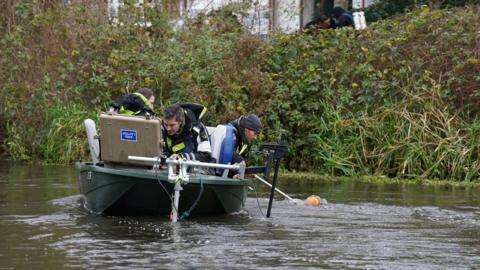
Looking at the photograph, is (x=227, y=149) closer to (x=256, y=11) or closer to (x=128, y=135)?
(x=128, y=135)

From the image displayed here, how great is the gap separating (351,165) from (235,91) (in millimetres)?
3040

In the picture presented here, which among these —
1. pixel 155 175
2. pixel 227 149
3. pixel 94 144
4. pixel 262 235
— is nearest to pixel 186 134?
pixel 227 149

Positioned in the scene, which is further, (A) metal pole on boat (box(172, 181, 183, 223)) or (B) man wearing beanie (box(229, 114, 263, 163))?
(B) man wearing beanie (box(229, 114, 263, 163))

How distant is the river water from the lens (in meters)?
11.4

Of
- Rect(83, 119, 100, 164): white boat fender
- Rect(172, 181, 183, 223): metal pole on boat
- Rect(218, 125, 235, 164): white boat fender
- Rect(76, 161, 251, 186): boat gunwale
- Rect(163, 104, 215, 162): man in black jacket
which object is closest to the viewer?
Rect(172, 181, 183, 223): metal pole on boat

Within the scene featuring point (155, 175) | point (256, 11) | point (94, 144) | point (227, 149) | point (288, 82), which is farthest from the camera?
point (256, 11)

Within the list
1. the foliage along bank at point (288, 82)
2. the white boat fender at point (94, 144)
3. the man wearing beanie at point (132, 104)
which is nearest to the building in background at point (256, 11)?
the foliage along bank at point (288, 82)

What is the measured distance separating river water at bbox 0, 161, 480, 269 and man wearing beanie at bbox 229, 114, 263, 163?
33.2 inches

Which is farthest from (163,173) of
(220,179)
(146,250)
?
(146,250)

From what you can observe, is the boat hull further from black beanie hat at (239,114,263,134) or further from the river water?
black beanie hat at (239,114,263,134)

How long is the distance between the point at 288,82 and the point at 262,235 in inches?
396

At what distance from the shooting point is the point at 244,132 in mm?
15125

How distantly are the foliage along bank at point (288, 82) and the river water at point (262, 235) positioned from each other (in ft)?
9.64

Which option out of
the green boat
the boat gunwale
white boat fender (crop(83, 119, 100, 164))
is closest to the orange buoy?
the green boat
